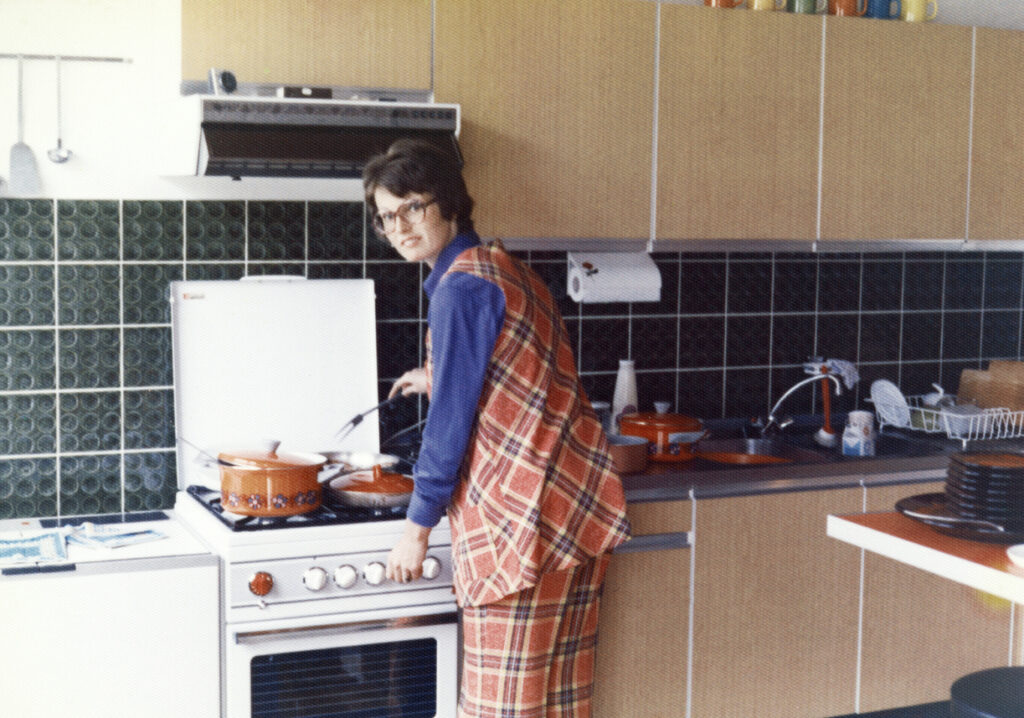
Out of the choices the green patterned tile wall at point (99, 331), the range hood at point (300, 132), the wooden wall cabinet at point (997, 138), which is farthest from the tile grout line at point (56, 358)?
the wooden wall cabinet at point (997, 138)

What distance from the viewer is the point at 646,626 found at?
9.27 feet

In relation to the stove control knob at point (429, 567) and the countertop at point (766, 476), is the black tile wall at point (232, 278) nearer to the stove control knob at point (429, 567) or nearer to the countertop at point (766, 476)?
the countertop at point (766, 476)

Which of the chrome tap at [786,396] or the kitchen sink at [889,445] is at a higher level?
the chrome tap at [786,396]

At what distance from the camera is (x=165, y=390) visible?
283cm

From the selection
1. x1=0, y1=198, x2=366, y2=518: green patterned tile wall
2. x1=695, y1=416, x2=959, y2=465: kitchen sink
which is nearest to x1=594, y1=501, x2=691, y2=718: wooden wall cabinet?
x1=695, y1=416, x2=959, y2=465: kitchen sink

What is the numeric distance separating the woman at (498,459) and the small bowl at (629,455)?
462 mm

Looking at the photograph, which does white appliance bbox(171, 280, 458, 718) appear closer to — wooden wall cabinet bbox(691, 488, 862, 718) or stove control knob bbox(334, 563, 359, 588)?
stove control knob bbox(334, 563, 359, 588)

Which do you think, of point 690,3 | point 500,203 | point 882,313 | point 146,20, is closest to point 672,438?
point 500,203

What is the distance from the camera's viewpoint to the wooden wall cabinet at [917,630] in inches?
121

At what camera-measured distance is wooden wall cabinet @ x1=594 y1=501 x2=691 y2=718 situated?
2789 millimetres

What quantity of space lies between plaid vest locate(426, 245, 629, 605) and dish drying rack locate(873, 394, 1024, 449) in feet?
4.80

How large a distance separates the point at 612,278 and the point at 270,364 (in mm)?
955

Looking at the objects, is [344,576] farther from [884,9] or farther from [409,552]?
[884,9]

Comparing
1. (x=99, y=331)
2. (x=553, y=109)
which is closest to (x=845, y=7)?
(x=553, y=109)
